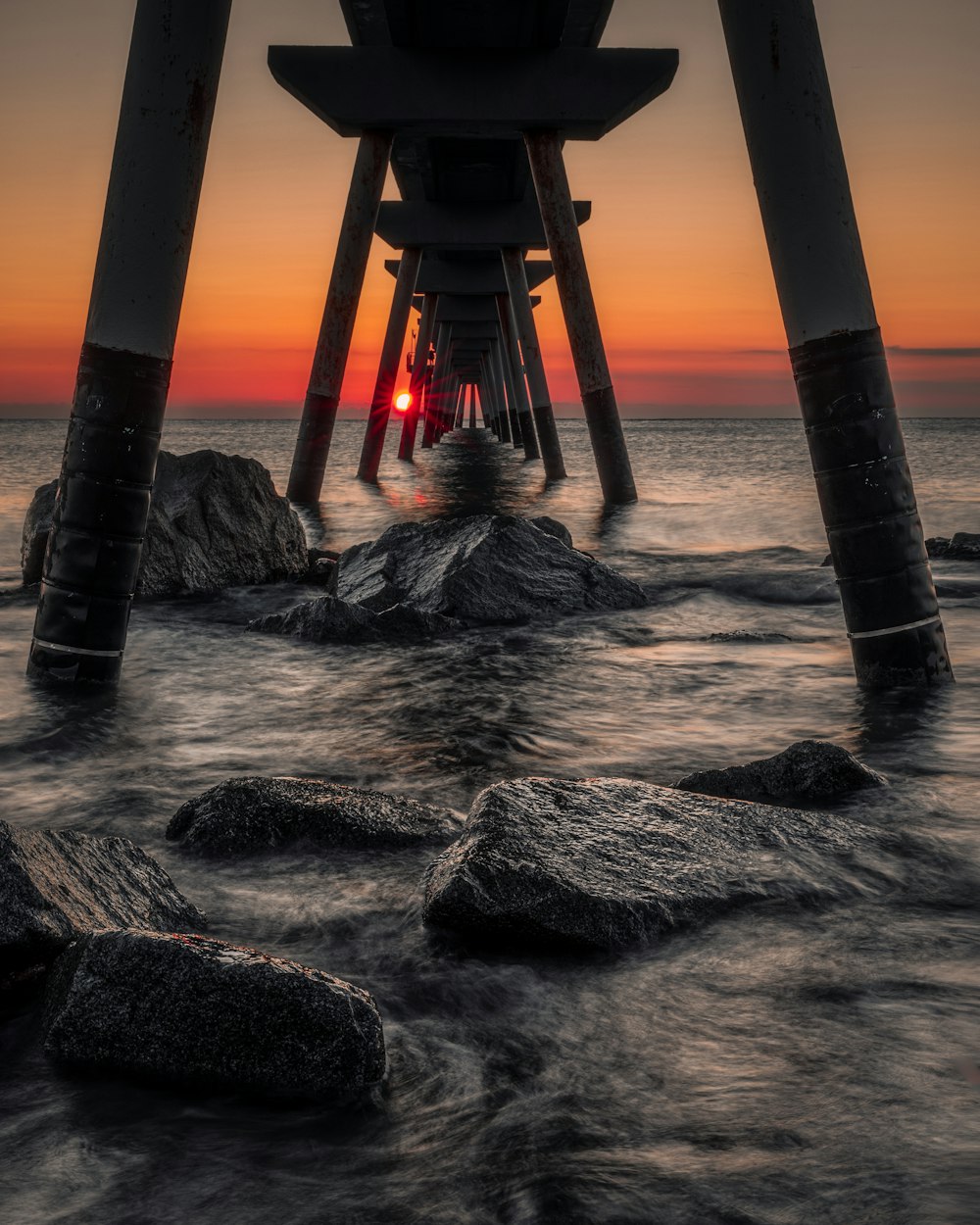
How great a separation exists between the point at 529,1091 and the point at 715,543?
10.8 m

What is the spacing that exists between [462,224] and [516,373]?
30.8 feet

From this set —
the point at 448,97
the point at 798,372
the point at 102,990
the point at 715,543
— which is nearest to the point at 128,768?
the point at 102,990

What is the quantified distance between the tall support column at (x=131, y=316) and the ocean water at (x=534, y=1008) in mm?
542

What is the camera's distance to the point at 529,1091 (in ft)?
6.68

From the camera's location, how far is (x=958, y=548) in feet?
34.1

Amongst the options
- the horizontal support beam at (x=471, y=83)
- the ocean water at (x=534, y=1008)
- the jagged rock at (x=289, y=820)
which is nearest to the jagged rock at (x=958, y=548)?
the ocean water at (x=534, y=1008)

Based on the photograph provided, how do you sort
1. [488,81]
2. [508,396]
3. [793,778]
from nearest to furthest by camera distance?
[793,778] → [488,81] → [508,396]

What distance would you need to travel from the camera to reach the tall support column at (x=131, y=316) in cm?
499

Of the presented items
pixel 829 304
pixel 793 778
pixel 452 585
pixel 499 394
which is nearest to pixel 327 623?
pixel 452 585

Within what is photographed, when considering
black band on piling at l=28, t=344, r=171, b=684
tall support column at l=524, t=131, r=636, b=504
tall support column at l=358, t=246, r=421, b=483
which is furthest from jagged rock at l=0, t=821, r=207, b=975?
tall support column at l=358, t=246, r=421, b=483

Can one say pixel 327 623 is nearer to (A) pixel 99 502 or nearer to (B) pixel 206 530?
(A) pixel 99 502

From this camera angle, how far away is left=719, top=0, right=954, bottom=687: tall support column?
4.76 metres

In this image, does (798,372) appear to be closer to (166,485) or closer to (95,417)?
(95,417)

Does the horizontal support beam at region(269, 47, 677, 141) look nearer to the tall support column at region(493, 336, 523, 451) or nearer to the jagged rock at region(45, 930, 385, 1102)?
the jagged rock at region(45, 930, 385, 1102)
